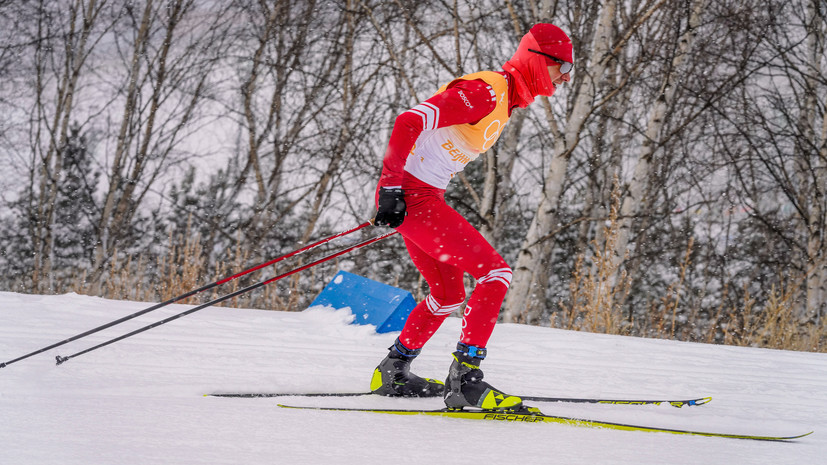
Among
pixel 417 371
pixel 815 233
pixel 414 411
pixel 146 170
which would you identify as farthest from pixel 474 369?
pixel 146 170

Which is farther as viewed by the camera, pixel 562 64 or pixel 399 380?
pixel 399 380

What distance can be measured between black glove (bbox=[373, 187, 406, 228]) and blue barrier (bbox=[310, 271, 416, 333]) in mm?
2029

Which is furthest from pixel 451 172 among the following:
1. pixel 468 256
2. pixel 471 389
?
pixel 471 389

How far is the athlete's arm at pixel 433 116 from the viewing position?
2307 mm

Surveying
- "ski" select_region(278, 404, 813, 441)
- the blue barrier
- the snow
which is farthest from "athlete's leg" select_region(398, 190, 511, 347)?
the blue barrier

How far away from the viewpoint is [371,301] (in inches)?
175

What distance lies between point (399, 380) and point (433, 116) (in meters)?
1.31

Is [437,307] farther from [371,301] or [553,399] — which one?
[371,301]

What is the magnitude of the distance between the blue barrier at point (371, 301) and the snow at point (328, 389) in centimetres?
10

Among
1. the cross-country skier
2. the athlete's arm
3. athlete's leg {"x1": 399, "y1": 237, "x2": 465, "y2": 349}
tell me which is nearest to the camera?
the athlete's arm

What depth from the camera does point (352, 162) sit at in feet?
32.6

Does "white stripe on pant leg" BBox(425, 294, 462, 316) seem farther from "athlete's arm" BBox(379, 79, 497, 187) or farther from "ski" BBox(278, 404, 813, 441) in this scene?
"athlete's arm" BBox(379, 79, 497, 187)

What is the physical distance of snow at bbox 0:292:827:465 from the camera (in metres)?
1.83

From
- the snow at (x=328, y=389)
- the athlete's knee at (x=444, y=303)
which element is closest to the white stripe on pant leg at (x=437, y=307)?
the athlete's knee at (x=444, y=303)
